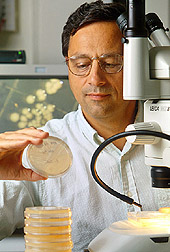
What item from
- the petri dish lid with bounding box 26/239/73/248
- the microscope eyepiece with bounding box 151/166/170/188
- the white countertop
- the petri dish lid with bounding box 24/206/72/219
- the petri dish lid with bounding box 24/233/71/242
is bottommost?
the white countertop

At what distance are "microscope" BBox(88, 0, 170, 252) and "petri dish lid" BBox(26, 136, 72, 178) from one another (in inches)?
5.1

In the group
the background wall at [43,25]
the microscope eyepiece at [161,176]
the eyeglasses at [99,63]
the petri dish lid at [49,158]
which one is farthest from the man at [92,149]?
the background wall at [43,25]

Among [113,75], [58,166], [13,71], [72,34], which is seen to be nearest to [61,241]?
[58,166]

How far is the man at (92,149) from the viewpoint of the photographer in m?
1.32

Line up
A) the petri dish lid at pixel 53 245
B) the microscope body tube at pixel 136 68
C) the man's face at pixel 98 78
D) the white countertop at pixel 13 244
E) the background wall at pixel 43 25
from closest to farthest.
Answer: the microscope body tube at pixel 136 68, the petri dish lid at pixel 53 245, the white countertop at pixel 13 244, the man's face at pixel 98 78, the background wall at pixel 43 25

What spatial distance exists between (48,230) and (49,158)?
154mm

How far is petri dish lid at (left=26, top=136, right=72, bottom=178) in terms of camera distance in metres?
1.02

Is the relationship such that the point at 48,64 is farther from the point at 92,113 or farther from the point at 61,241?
the point at 61,241

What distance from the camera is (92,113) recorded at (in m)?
1.38

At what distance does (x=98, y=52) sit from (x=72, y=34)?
0.49ft

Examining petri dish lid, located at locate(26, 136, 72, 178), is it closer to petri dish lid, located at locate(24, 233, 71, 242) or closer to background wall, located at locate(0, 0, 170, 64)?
petri dish lid, located at locate(24, 233, 71, 242)

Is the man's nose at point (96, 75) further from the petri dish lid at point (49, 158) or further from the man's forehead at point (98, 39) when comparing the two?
the petri dish lid at point (49, 158)

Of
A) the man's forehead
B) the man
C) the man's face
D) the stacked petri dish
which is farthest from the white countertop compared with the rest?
the man's forehead

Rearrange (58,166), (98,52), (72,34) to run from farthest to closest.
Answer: (72,34) → (98,52) → (58,166)
